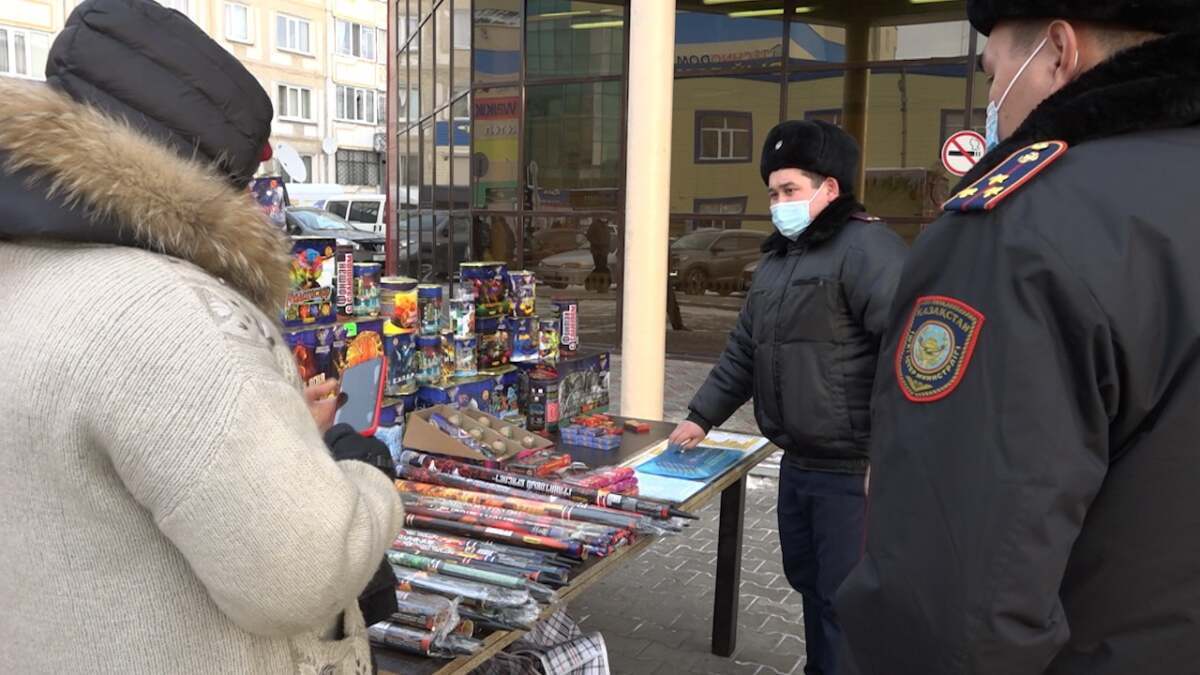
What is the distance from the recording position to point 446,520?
2.58m

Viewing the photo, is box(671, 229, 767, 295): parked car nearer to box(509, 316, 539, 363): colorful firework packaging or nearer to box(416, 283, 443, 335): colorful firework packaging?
box(509, 316, 539, 363): colorful firework packaging

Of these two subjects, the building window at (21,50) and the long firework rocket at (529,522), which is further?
the building window at (21,50)

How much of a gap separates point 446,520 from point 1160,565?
1.80m

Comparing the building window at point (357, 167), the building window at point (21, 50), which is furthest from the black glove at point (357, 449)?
the building window at point (357, 167)

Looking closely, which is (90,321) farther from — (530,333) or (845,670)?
(530,333)

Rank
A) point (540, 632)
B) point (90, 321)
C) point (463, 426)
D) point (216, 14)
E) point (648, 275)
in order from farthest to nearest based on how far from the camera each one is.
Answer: point (216, 14), point (648, 275), point (463, 426), point (540, 632), point (90, 321)

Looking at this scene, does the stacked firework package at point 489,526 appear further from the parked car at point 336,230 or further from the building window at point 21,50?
the building window at point 21,50

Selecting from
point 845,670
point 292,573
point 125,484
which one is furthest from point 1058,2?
point 125,484

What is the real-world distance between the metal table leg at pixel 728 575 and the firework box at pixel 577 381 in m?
0.72

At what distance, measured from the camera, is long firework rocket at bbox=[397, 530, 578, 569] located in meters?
2.36

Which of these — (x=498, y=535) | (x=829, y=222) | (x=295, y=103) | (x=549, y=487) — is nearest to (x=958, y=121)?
(x=829, y=222)

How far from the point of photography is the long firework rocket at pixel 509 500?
2.68m

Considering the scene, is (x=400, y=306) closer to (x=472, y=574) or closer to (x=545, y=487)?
(x=545, y=487)

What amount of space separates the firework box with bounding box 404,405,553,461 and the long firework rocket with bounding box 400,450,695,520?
0.06 m
